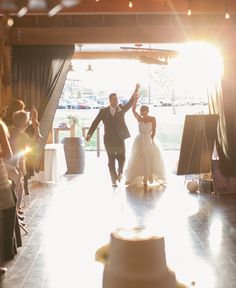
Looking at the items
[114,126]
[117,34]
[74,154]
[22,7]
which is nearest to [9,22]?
[117,34]

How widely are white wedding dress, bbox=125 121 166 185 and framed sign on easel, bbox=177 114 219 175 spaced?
0.77 m

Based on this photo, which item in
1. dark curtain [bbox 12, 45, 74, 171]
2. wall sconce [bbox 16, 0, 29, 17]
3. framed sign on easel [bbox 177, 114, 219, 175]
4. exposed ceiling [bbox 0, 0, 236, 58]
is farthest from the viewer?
dark curtain [bbox 12, 45, 74, 171]

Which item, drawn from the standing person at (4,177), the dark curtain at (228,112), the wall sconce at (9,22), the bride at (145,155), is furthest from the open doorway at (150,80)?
the standing person at (4,177)

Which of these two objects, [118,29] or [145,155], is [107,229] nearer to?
[145,155]

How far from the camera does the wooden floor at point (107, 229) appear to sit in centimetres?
346

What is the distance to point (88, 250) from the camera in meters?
4.08

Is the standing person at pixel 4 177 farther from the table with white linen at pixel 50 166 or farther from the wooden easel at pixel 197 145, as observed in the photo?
the table with white linen at pixel 50 166

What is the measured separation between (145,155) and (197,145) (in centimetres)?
98

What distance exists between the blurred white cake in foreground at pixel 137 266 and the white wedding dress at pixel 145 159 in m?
5.84

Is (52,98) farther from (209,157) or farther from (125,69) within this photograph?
(125,69)

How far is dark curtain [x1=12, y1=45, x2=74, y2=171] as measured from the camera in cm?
734

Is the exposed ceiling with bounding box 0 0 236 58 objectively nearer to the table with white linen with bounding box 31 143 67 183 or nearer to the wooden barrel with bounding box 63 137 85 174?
the table with white linen with bounding box 31 143 67 183

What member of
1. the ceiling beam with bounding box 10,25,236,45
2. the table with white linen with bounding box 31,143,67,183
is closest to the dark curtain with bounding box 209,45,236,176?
the ceiling beam with bounding box 10,25,236,45

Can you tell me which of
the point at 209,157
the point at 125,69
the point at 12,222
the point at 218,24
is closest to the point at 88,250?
the point at 12,222
